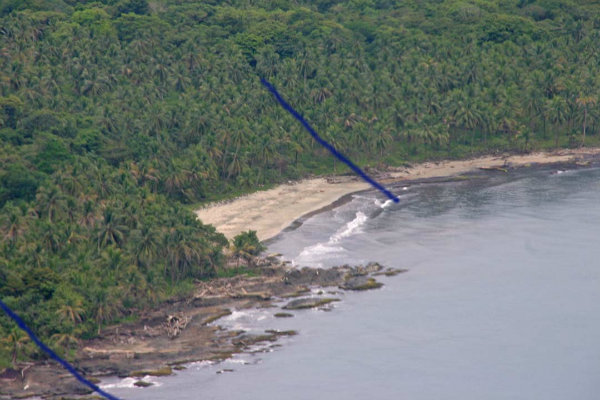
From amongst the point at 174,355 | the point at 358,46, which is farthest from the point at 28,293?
the point at 358,46

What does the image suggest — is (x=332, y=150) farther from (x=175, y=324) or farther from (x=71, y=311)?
(x=71, y=311)

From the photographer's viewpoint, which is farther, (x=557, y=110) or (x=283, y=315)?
(x=557, y=110)

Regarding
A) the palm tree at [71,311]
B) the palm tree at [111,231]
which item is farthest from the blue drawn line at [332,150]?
the palm tree at [71,311]

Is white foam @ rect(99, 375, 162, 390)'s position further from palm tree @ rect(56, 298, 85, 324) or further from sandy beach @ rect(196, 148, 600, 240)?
sandy beach @ rect(196, 148, 600, 240)

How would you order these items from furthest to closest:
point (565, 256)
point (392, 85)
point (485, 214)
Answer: point (392, 85) → point (485, 214) → point (565, 256)

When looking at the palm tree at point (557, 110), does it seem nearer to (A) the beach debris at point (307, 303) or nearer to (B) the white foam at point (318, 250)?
(B) the white foam at point (318, 250)

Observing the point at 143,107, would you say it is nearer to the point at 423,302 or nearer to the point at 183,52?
the point at 183,52

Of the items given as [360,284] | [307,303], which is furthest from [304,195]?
[307,303]
